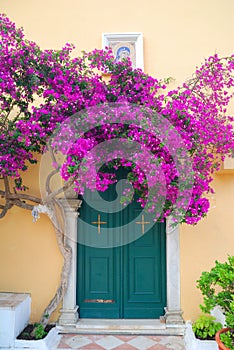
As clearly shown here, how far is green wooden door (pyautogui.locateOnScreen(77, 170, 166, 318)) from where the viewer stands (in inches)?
183

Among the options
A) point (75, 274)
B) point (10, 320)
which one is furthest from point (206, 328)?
point (10, 320)

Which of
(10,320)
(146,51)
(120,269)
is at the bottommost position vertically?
(10,320)

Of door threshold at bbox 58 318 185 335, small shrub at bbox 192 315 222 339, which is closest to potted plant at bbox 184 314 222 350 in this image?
small shrub at bbox 192 315 222 339

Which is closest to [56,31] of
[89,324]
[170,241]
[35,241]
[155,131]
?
[155,131]

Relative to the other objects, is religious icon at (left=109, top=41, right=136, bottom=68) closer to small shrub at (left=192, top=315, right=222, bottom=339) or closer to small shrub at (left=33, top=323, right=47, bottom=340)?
small shrub at (left=192, top=315, right=222, bottom=339)

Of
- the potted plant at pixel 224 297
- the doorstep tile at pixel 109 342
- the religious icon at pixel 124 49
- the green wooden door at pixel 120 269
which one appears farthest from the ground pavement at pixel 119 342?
the religious icon at pixel 124 49

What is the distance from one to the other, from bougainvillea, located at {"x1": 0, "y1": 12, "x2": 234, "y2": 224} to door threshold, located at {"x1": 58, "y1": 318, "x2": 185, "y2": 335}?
162 cm

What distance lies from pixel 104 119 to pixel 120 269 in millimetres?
2226

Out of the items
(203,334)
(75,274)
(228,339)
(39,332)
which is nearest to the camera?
(228,339)

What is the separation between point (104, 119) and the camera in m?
3.54

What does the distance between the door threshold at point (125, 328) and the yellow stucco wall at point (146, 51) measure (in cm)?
32

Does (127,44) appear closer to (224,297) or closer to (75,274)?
(75,274)

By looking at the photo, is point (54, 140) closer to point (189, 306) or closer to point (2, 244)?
point (2, 244)

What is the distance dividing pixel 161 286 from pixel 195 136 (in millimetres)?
2146
